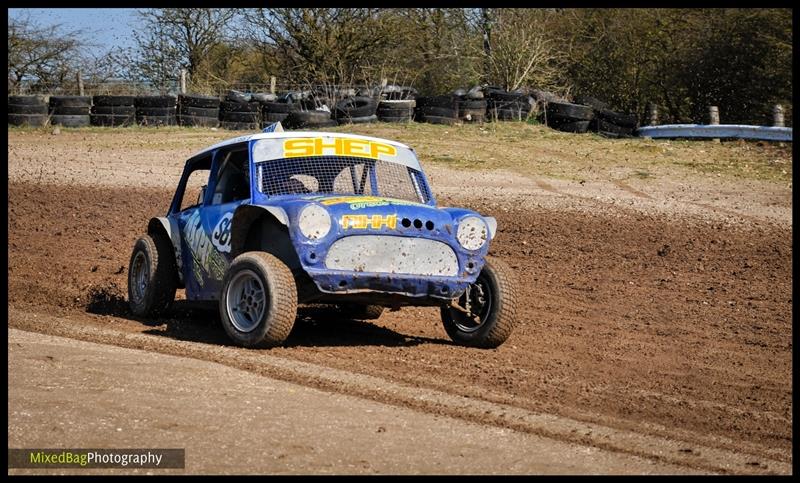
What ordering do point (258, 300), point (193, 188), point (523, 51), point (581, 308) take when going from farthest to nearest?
point (523, 51) < point (193, 188) < point (581, 308) < point (258, 300)

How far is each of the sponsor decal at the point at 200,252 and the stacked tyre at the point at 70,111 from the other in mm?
17671

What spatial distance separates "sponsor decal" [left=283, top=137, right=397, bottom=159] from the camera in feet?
32.5

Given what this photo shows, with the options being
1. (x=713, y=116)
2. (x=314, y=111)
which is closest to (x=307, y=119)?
(x=314, y=111)

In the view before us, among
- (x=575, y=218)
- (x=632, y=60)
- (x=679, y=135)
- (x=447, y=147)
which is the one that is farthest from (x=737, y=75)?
(x=575, y=218)

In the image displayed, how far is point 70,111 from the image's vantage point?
27.2 metres

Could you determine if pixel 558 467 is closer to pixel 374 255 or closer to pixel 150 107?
pixel 374 255

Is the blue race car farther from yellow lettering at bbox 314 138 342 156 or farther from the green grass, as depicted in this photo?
the green grass

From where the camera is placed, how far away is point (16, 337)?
30.5 ft

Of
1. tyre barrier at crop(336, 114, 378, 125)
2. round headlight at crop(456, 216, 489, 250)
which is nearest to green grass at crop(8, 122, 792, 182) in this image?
tyre barrier at crop(336, 114, 378, 125)

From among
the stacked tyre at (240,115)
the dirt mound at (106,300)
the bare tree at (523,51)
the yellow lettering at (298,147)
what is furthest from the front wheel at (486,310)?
the bare tree at (523,51)

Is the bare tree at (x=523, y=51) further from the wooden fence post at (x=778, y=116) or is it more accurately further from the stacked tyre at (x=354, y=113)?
the wooden fence post at (x=778, y=116)

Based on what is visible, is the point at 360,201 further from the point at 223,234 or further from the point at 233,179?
the point at 233,179

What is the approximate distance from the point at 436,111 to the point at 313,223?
713 inches

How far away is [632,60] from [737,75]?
403 centimetres
